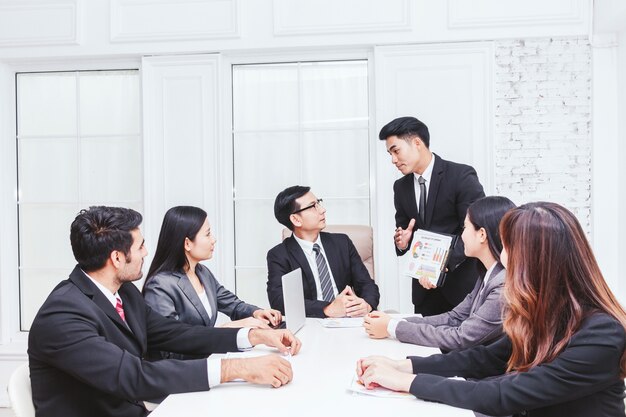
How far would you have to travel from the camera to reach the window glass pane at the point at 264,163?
4.19m

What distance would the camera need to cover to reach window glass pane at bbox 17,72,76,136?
4.40 meters

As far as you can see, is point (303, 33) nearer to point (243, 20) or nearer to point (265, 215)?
point (243, 20)

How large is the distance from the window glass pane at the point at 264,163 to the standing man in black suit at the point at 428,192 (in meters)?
0.94

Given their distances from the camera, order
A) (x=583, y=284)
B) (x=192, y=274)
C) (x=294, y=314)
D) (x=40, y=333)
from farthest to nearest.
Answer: (x=192, y=274) → (x=294, y=314) → (x=40, y=333) → (x=583, y=284)

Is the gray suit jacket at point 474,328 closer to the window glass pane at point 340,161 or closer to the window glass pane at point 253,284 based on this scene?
the window glass pane at point 340,161

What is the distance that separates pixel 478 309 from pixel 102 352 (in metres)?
1.24

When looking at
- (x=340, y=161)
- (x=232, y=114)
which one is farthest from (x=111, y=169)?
(x=340, y=161)

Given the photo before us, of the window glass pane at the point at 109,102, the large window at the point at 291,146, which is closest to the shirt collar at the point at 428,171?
the large window at the point at 291,146

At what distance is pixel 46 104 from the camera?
4.43 m

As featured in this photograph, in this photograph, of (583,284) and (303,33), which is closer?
(583,284)

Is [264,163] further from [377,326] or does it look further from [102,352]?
[102,352]

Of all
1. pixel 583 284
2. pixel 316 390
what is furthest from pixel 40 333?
pixel 583 284

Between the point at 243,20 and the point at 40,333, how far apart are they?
9.22 feet

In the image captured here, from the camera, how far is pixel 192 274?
279 cm
